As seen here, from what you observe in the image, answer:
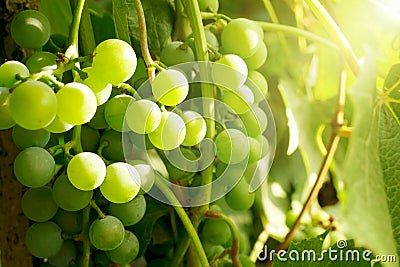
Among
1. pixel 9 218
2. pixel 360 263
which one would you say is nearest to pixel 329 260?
pixel 360 263

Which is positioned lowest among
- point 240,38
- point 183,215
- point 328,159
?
point 328,159

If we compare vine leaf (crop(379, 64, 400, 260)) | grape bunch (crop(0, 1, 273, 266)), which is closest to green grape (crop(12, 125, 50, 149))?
grape bunch (crop(0, 1, 273, 266))

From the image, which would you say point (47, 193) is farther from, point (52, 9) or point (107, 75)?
point (52, 9)

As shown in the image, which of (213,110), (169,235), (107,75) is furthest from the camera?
(169,235)

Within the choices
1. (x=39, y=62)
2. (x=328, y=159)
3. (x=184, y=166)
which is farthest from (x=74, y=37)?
(x=328, y=159)

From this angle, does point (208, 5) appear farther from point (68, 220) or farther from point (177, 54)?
point (68, 220)

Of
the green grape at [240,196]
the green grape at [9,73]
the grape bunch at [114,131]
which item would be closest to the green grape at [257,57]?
the grape bunch at [114,131]

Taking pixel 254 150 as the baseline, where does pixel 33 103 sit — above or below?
above

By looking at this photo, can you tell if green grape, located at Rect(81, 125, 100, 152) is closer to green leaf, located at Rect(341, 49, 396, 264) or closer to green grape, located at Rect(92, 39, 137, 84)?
green grape, located at Rect(92, 39, 137, 84)
